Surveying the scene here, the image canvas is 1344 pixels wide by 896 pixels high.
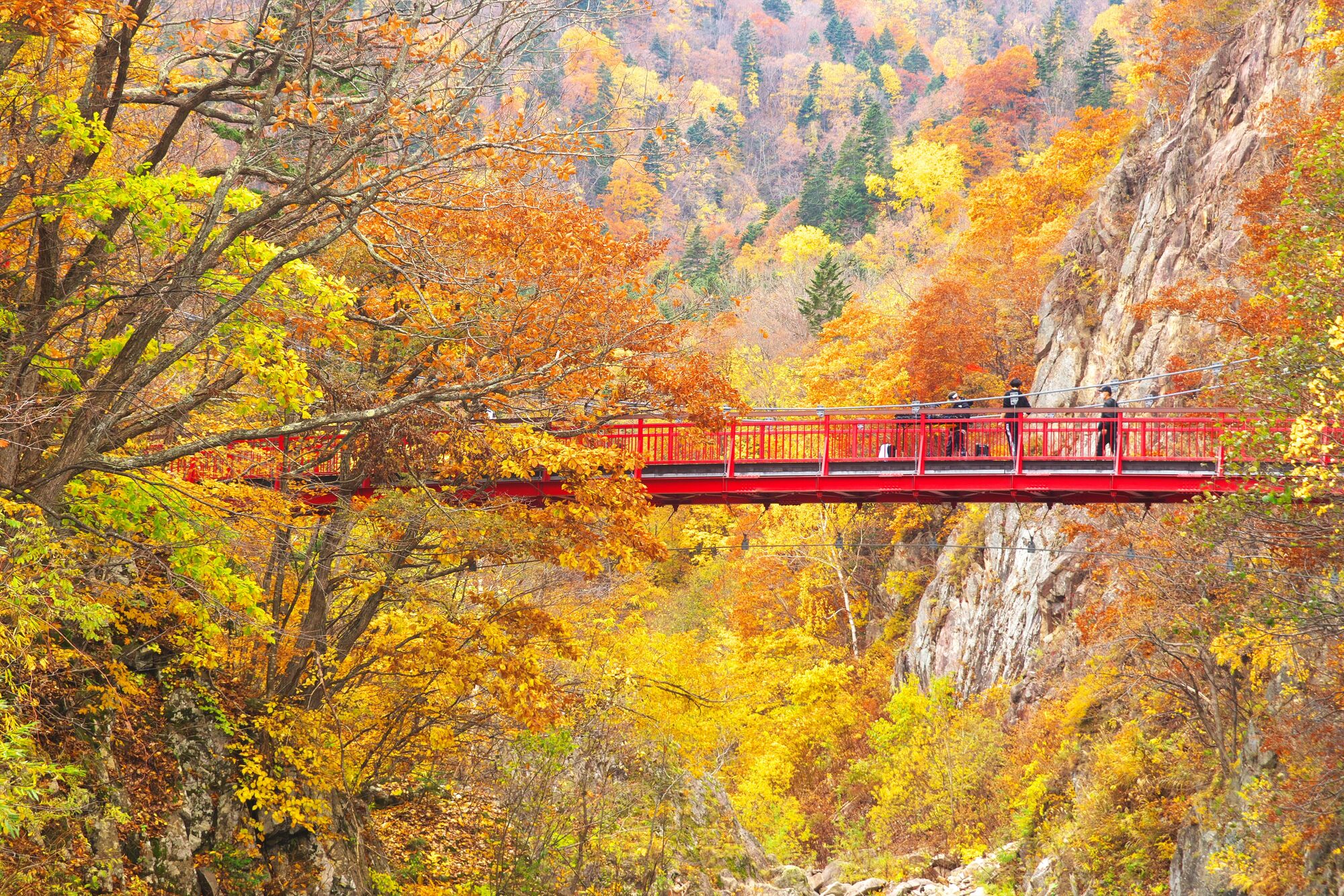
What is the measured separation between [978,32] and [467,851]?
106 m

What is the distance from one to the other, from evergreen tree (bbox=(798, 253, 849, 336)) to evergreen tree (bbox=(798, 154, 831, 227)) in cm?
2123

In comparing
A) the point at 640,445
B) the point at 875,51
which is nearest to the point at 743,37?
the point at 875,51

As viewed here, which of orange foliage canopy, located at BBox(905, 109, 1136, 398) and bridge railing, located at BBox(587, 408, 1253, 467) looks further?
orange foliage canopy, located at BBox(905, 109, 1136, 398)

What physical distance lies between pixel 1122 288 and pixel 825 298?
19.6m

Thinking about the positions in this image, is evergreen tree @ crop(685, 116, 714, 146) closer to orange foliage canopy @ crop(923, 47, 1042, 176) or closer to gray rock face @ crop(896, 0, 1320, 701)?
orange foliage canopy @ crop(923, 47, 1042, 176)

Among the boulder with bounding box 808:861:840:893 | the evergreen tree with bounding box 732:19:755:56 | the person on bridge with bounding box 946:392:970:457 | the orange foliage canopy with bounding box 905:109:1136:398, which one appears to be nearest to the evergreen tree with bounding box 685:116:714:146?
the evergreen tree with bounding box 732:19:755:56

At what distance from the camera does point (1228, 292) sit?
18656 mm

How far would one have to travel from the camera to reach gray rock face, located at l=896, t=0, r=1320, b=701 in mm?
22688

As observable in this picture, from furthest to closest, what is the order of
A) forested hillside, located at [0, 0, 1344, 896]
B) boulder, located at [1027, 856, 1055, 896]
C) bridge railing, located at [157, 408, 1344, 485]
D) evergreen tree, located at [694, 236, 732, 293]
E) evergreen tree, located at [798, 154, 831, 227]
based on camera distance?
evergreen tree, located at [798, 154, 831, 227] < evergreen tree, located at [694, 236, 732, 293] < boulder, located at [1027, 856, 1055, 896] < bridge railing, located at [157, 408, 1344, 485] < forested hillside, located at [0, 0, 1344, 896]

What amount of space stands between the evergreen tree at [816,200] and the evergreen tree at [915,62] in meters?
38.1

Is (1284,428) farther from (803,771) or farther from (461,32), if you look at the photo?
(803,771)

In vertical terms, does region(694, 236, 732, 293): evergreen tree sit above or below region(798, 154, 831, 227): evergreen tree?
below

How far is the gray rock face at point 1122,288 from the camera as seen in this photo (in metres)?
22.7

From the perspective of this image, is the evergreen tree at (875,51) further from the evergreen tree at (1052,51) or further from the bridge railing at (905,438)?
the bridge railing at (905,438)
